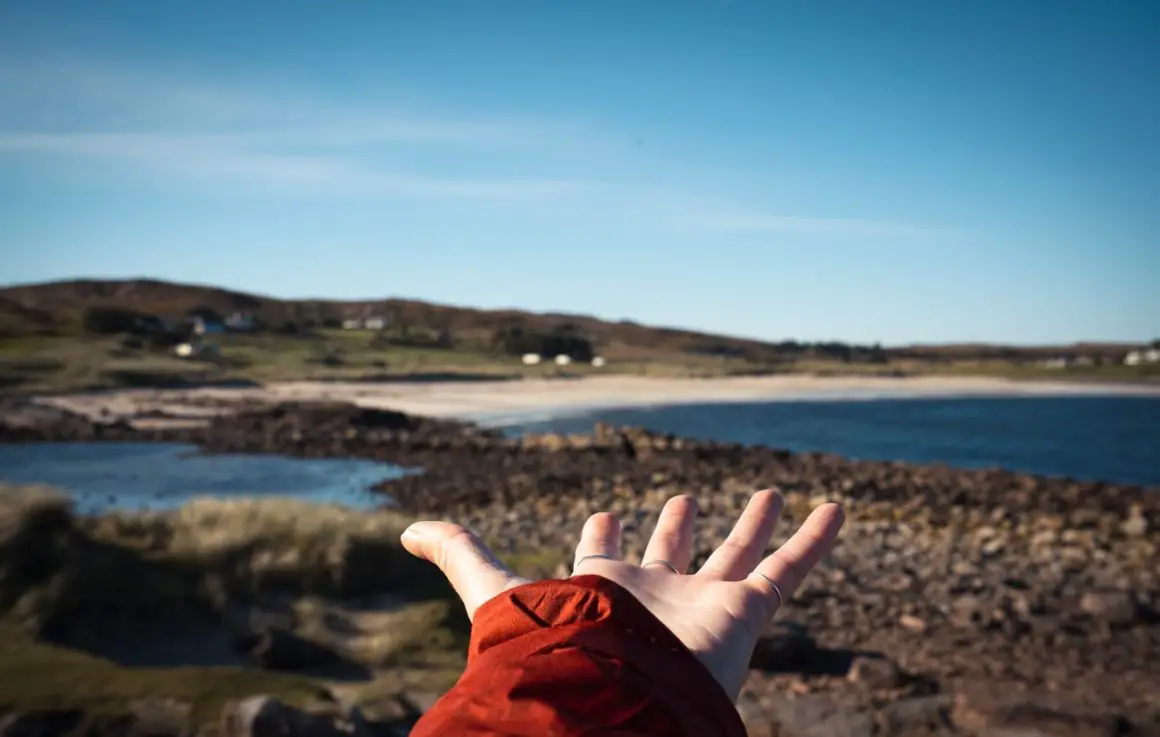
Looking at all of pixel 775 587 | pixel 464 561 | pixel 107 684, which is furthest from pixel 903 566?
pixel 464 561

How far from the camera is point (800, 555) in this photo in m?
1.36

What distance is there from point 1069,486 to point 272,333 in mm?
47377

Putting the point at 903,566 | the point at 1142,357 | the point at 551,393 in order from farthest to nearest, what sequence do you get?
1. the point at 1142,357
2. the point at 551,393
3. the point at 903,566

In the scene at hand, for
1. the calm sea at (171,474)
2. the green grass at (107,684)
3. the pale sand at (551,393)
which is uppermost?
the green grass at (107,684)

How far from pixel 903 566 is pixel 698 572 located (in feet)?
27.7

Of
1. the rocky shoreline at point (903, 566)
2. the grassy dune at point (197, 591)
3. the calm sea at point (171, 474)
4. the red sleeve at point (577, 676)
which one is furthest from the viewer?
the calm sea at point (171, 474)

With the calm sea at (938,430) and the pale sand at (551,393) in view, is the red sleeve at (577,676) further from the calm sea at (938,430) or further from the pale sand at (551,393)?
the pale sand at (551,393)

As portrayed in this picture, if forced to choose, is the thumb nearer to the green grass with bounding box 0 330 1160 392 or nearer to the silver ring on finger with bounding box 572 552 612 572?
the silver ring on finger with bounding box 572 552 612 572

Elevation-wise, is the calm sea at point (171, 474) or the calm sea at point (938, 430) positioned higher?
the calm sea at point (171, 474)

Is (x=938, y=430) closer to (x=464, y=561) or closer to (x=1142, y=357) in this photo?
(x=464, y=561)

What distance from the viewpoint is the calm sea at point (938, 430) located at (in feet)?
96.4

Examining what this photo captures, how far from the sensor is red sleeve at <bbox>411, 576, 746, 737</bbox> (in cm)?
89

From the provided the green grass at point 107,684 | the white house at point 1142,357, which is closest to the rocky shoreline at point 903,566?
the green grass at point 107,684

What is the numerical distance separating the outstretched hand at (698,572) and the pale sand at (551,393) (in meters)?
31.3
